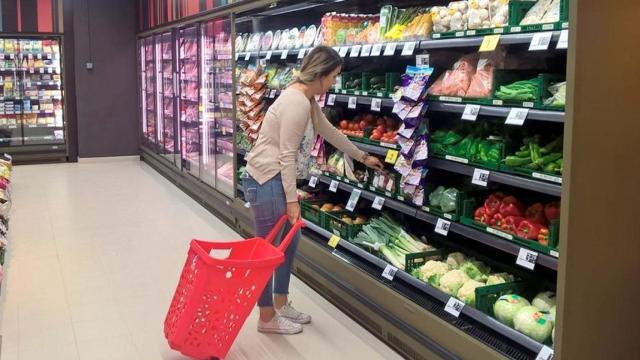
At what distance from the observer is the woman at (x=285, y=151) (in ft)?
12.2

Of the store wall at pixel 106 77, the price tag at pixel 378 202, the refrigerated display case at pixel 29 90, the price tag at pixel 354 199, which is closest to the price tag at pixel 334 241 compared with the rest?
the price tag at pixel 354 199

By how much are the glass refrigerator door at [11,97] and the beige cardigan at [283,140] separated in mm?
8858

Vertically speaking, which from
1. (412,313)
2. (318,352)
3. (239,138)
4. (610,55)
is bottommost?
(318,352)

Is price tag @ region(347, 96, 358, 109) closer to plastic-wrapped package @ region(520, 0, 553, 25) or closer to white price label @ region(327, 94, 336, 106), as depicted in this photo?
white price label @ region(327, 94, 336, 106)

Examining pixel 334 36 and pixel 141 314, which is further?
pixel 334 36

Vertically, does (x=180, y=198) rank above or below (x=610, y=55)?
below

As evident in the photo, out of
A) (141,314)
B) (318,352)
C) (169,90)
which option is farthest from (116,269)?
(169,90)

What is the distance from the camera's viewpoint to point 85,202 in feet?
26.2

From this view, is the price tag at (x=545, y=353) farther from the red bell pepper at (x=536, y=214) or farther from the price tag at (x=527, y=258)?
the red bell pepper at (x=536, y=214)

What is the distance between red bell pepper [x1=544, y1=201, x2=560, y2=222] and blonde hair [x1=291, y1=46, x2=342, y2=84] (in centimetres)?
136

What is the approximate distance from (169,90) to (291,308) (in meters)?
6.27

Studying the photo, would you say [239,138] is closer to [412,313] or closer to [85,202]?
[85,202]

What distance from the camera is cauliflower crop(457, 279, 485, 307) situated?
337 centimetres

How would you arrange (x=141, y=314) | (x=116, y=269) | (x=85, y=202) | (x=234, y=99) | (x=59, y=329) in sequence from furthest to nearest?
(x=85, y=202) < (x=234, y=99) < (x=116, y=269) < (x=141, y=314) < (x=59, y=329)
